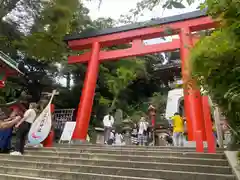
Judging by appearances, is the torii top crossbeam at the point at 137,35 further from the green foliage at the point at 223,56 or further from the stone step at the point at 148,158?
the green foliage at the point at 223,56

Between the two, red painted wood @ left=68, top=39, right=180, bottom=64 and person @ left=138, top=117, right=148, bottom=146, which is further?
person @ left=138, top=117, right=148, bottom=146

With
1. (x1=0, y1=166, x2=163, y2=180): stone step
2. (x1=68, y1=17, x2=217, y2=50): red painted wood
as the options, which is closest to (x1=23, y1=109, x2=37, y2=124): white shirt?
Answer: (x1=0, y1=166, x2=163, y2=180): stone step

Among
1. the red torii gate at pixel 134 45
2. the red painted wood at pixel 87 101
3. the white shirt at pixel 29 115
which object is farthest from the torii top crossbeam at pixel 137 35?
the white shirt at pixel 29 115

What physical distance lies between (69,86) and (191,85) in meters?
13.5

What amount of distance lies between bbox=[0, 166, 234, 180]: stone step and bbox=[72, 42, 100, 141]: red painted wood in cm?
451

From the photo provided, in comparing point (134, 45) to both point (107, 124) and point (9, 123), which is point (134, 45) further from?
point (9, 123)

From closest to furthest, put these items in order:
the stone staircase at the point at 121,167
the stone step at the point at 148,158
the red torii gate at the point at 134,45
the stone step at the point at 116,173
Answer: the stone step at the point at 116,173, the stone staircase at the point at 121,167, the stone step at the point at 148,158, the red torii gate at the point at 134,45

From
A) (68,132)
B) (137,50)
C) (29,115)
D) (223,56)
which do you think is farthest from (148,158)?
(137,50)

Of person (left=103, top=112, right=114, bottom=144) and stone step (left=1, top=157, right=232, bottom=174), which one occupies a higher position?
person (left=103, top=112, right=114, bottom=144)

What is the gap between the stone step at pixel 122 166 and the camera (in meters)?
3.64

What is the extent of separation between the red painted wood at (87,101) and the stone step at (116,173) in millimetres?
4507

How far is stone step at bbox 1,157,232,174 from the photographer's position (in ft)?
12.0

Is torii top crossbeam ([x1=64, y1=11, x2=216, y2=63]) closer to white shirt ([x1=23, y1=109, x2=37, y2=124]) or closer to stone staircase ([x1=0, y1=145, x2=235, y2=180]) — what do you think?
white shirt ([x1=23, y1=109, x2=37, y2=124])

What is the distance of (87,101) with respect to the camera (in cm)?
962
